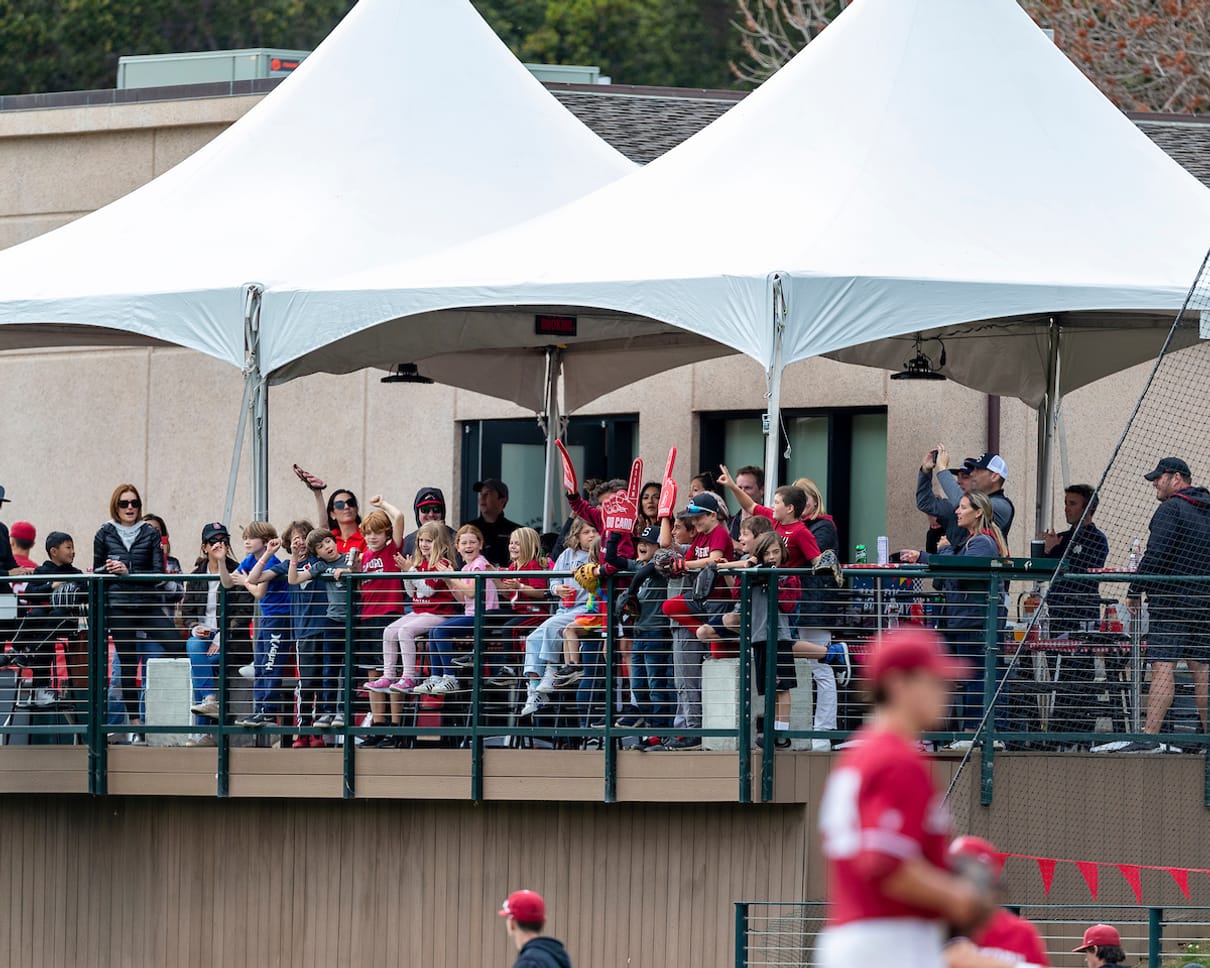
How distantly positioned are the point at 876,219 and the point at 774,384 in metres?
1.53

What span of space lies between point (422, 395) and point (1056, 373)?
741cm

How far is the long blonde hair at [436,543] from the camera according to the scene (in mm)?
13766

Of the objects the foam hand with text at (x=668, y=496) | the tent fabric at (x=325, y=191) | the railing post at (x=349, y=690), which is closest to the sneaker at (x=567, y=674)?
Result: the foam hand with text at (x=668, y=496)

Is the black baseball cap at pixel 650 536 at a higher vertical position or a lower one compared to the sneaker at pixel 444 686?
higher

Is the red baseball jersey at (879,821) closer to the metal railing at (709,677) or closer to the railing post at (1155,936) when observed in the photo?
the railing post at (1155,936)

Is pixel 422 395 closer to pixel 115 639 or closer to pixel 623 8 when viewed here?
pixel 115 639

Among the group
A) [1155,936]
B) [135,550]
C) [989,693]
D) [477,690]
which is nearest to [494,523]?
[135,550]

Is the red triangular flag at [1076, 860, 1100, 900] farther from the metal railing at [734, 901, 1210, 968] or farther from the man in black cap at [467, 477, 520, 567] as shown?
the man in black cap at [467, 477, 520, 567]

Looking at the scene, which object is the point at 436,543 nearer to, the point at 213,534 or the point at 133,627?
the point at 213,534

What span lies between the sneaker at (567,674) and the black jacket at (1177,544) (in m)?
3.28

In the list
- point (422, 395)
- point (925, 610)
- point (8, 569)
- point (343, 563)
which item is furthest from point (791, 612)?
point (422, 395)

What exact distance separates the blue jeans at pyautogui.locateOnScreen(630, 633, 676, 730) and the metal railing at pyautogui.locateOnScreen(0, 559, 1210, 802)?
12 millimetres

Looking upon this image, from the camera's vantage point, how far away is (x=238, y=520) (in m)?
22.7

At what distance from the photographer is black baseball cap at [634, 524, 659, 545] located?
506 inches
